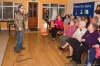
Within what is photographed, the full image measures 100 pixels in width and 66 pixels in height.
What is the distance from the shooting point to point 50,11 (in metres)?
11.7

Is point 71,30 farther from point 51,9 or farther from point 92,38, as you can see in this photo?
point 51,9

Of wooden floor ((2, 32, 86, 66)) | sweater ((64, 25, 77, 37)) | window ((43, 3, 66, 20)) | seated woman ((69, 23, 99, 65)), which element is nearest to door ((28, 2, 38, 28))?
window ((43, 3, 66, 20))

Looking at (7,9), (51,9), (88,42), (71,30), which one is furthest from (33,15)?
(88,42)

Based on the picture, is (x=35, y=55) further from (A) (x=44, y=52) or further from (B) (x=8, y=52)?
(B) (x=8, y=52)

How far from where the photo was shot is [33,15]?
38.2 feet

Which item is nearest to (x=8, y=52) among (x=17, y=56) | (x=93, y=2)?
(x=17, y=56)

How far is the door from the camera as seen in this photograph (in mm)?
11500

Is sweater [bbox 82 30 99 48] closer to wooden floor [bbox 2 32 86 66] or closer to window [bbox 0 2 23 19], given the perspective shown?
wooden floor [bbox 2 32 86 66]

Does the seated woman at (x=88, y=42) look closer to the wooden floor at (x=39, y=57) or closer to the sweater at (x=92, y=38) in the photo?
the sweater at (x=92, y=38)

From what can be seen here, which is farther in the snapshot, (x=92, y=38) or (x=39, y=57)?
(x=39, y=57)

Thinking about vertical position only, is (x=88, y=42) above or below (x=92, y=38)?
below

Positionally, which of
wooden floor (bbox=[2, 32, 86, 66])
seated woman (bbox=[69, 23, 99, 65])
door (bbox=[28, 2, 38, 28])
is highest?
door (bbox=[28, 2, 38, 28])

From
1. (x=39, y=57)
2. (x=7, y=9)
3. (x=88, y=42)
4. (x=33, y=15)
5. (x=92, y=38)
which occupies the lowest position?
(x=39, y=57)

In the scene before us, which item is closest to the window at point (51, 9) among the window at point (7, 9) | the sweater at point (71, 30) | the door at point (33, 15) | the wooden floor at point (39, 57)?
the door at point (33, 15)
